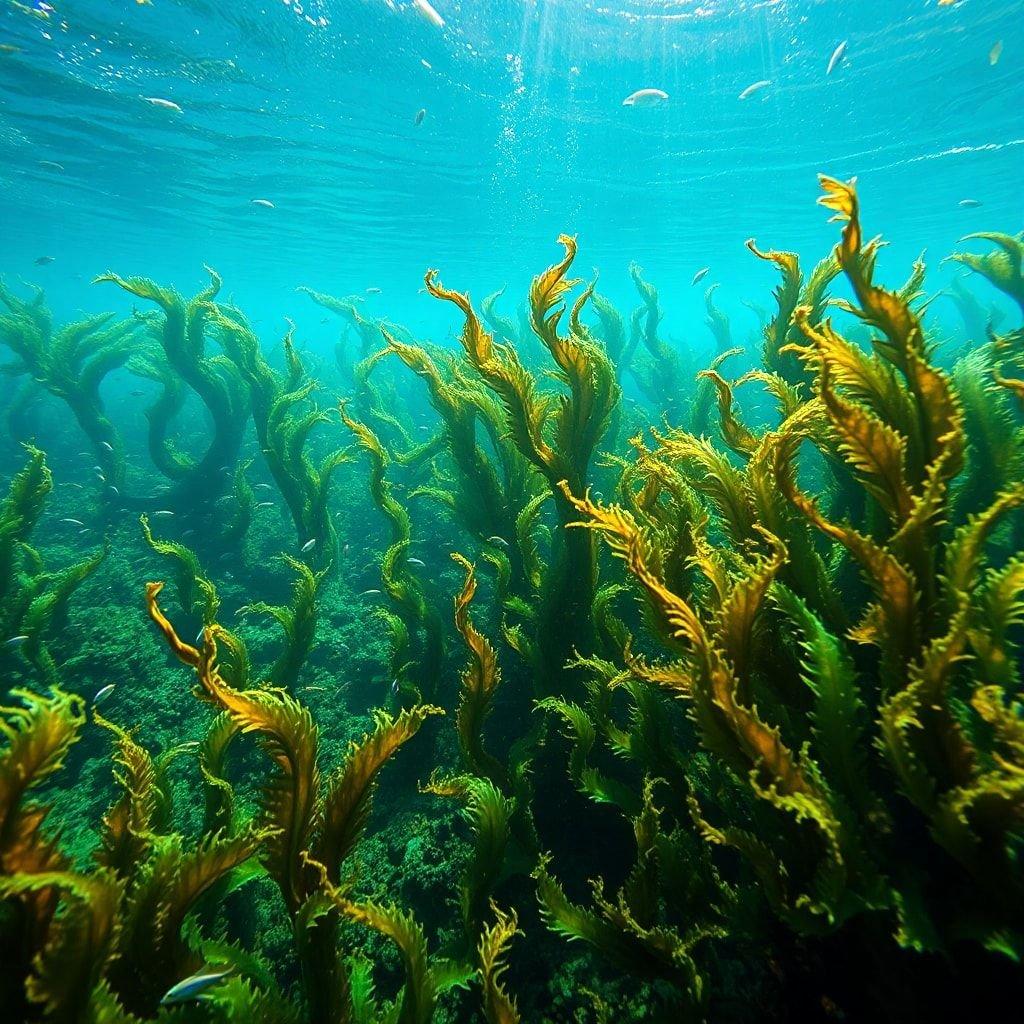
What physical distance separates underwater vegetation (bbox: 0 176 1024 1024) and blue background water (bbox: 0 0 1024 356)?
1127 centimetres

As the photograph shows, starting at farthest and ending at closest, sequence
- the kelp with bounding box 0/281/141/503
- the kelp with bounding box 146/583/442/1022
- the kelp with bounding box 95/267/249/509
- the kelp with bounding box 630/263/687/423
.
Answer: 1. the kelp with bounding box 630/263/687/423
2. the kelp with bounding box 0/281/141/503
3. the kelp with bounding box 95/267/249/509
4. the kelp with bounding box 146/583/442/1022

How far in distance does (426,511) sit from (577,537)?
5542mm

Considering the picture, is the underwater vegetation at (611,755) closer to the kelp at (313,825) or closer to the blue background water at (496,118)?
the kelp at (313,825)

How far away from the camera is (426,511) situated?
852 cm

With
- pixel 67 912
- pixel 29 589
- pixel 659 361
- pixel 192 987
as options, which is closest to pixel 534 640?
pixel 192 987

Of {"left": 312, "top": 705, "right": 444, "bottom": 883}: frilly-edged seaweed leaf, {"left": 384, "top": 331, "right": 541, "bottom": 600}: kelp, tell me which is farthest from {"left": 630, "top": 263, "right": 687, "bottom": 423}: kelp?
{"left": 312, "top": 705, "right": 444, "bottom": 883}: frilly-edged seaweed leaf

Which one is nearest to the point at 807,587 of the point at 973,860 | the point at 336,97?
the point at 973,860

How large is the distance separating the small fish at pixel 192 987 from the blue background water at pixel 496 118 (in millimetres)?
14601

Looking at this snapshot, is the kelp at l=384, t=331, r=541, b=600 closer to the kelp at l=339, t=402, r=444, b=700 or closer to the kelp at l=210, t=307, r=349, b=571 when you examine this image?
the kelp at l=339, t=402, r=444, b=700

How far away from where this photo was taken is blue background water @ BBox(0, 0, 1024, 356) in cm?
1057

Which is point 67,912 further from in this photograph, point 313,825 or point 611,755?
point 611,755

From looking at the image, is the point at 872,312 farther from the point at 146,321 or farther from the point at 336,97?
the point at 336,97

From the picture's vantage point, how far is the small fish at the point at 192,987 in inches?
59.2

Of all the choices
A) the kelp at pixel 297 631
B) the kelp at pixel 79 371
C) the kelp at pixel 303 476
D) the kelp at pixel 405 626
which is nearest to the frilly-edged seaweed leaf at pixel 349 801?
the kelp at pixel 405 626
